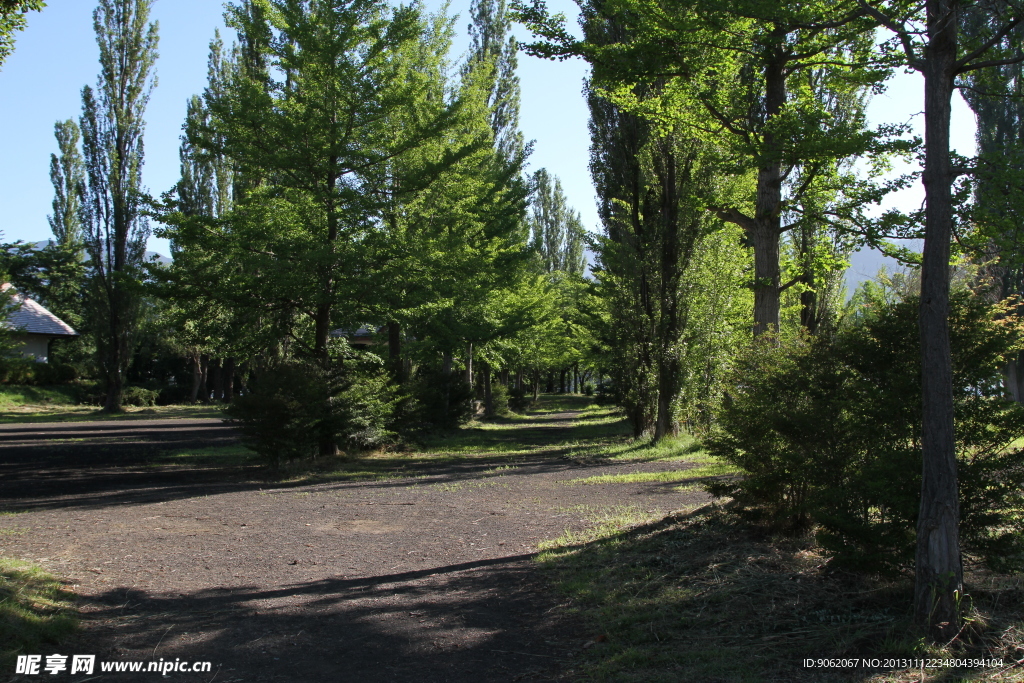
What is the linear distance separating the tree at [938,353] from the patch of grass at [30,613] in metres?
5.14

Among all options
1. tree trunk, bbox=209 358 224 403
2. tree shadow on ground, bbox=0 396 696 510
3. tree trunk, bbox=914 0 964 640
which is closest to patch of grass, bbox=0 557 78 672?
tree shadow on ground, bbox=0 396 696 510

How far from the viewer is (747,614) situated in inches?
187

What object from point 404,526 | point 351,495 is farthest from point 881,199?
point 351,495

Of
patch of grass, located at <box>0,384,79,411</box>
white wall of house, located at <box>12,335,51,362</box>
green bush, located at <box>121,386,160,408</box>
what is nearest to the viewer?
patch of grass, located at <box>0,384,79,411</box>

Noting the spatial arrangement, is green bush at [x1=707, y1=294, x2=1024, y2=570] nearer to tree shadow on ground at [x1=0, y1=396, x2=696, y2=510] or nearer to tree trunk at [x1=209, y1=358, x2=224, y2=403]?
tree shadow on ground at [x1=0, y1=396, x2=696, y2=510]

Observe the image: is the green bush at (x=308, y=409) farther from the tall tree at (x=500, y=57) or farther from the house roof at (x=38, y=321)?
the house roof at (x=38, y=321)

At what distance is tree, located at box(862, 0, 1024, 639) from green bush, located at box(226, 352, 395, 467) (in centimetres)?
1132

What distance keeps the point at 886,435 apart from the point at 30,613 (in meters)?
5.89

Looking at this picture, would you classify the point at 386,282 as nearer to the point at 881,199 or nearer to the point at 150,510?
the point at 150,510

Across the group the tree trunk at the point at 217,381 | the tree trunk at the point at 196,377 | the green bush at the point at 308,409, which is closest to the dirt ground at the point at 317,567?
the green bush at the point at 308,409

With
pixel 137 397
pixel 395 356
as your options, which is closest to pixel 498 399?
pixel 395 356

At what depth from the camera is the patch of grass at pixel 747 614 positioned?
3850mm

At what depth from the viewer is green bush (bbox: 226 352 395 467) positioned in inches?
526

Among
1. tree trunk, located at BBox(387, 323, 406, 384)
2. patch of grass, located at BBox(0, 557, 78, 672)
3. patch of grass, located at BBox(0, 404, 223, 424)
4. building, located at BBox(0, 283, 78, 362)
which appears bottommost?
patch of grass, located at BBox(0, 404, 223, 424)
